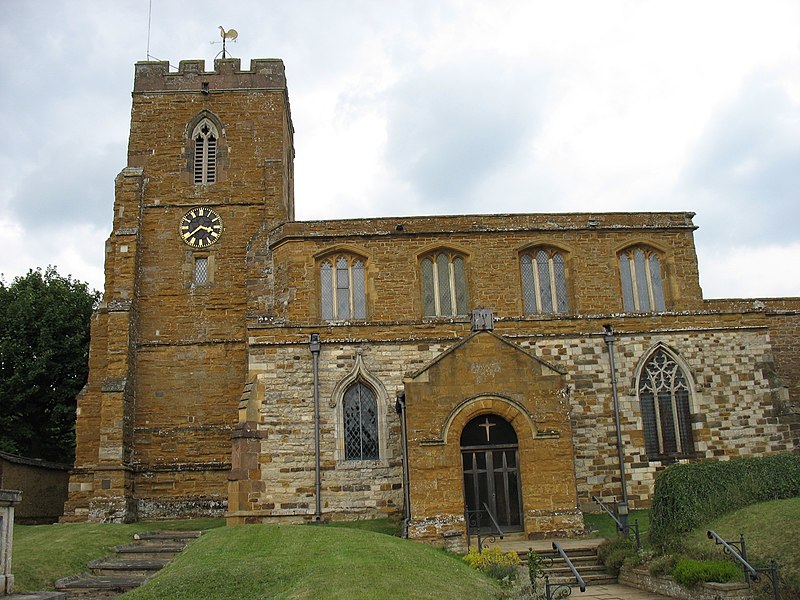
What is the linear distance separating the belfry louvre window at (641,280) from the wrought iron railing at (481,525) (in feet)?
32.2

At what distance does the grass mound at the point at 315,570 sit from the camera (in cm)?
1330

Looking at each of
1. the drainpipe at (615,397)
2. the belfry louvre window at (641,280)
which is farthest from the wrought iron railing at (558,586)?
the belfry louvre window at (641,280)

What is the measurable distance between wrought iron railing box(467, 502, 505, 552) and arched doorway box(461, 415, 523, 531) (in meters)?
0.04

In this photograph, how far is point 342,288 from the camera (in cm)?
2734

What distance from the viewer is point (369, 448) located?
24.5 meters

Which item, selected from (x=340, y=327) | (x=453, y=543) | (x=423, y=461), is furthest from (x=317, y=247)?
(x=453, y=543)

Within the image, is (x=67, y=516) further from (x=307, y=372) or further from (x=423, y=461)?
(x=423, y=461)

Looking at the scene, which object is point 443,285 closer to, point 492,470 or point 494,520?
point 492,470

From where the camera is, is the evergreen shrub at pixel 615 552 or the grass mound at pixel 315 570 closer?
the grass mound at pixel 315 570

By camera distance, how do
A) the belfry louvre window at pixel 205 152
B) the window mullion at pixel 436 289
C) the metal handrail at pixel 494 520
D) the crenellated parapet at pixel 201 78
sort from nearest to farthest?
the metal handrail at pixel 494 520
the window mullion at pixel 436 289
the belfry louvre window at pixel 205 152
the crenellated parapet at pixel 201 78

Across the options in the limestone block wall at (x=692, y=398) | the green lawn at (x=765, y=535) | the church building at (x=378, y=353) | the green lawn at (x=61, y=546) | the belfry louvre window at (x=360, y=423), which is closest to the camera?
the green lawn at (x=765, y=535)

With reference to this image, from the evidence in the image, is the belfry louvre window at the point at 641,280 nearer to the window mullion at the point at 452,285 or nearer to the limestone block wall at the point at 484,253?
the limestone block wall at the point at 484,253

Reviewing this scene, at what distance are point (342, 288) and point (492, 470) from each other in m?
8.69

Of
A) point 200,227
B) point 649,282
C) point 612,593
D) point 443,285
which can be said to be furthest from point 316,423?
point 649,282
